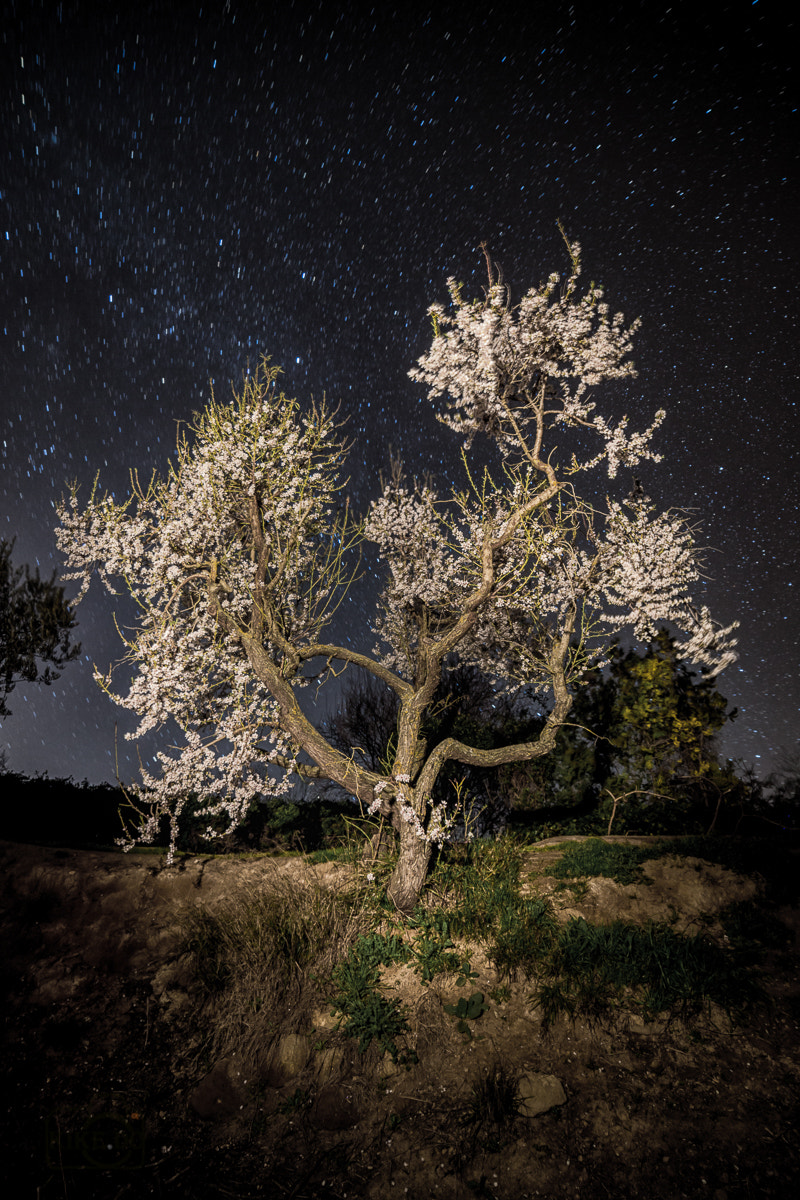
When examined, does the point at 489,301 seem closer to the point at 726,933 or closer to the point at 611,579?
the point at 611,579

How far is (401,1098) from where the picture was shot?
3.72 metres

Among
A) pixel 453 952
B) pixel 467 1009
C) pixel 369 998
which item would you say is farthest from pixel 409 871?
pixel 467 1009

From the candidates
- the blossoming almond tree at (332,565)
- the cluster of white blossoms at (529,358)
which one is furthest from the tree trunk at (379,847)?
the cluster of white blossoms at (529,358)

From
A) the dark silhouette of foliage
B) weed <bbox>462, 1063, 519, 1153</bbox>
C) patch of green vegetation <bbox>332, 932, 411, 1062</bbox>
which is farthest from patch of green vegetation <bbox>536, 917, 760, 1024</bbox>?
the dark silhouette of foliage

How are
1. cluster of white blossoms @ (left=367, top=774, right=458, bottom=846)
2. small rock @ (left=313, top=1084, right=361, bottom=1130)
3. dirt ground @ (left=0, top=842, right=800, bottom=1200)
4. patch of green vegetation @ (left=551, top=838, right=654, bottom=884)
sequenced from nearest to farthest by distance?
dirt ground @ (left=0, top=842, right=800, bottom=1200), small rock @ (left=313, top=1084, right=361, bottom=1130), cluster of white blossoms @ (left=367, top=774, right=458, bottom=846), patch of green vegetation @ (left=551, top=838, right=654, bottom=884)

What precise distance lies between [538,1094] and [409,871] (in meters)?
2.35

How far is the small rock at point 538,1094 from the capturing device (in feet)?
11.4

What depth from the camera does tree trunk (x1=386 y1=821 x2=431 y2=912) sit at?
561 centimetres

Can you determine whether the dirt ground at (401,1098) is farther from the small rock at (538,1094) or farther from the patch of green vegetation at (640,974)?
the patch of green vegetation at (640,974)

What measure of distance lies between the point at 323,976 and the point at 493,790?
7.41 meters

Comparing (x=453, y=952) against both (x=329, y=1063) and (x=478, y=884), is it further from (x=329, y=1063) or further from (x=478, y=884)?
(x=329, y=1063)

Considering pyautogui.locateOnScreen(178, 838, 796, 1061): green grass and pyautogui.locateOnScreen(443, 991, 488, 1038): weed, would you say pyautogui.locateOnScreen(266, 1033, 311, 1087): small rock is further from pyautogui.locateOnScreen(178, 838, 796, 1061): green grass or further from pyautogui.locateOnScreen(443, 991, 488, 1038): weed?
pyautogui.locateOnScreen(443, 991, 488, 1038): weed

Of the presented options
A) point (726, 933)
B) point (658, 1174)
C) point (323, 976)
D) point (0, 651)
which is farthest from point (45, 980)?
point (0, 651)

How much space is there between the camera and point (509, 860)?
636 centimetres
